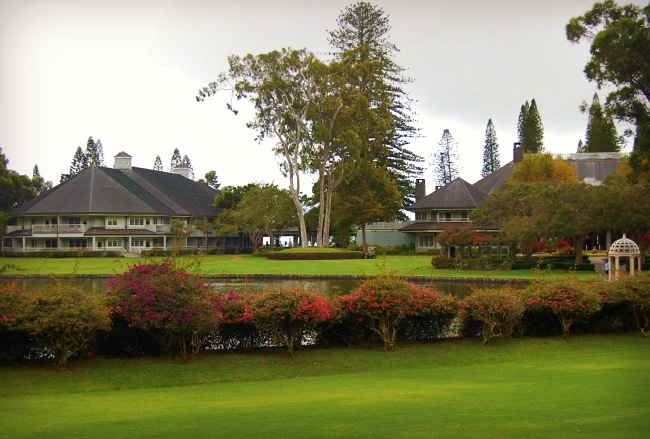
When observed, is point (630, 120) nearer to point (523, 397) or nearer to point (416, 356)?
point (416, 356)

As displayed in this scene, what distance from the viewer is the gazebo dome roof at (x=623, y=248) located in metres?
31.4

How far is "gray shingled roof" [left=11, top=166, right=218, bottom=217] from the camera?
213ft

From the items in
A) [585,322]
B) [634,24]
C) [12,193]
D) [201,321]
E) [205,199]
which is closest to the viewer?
[201,321]

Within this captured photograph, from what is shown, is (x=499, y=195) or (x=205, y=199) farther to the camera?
(x=205, y=199)

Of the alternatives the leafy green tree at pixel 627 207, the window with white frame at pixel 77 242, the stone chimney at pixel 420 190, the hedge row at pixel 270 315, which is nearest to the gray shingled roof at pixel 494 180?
the stone chimney at pixel 420 190

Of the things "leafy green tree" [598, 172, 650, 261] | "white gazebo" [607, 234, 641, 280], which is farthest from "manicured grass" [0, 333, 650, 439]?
"leafy green tree" [598, 172, 650, 261]

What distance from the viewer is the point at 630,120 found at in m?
32.8

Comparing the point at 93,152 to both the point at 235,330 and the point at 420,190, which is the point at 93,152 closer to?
the point at 420,190

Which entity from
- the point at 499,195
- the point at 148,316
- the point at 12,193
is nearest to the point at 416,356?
the point at 148,316

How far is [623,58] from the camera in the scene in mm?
30984

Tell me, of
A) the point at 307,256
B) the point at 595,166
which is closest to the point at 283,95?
the point at 307,256

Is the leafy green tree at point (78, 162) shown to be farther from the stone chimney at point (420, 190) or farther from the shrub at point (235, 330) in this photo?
the shrub at point (235, 330)

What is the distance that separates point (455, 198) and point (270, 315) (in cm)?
5778

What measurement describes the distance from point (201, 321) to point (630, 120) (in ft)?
87.5
